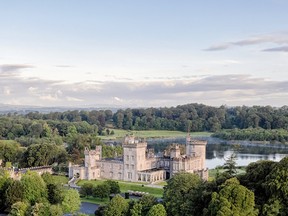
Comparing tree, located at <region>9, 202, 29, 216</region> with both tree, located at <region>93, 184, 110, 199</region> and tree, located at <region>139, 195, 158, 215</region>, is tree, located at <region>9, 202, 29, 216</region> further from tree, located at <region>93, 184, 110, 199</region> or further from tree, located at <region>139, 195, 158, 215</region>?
tree, located at <region>93, 184, 110, 199</region>

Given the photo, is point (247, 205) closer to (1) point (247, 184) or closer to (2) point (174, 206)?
(1) point (247, 184)

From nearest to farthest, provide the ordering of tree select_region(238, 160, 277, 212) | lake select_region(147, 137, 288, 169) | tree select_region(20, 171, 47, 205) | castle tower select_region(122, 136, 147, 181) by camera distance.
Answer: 1. tree select_region(238, 160, 277, 212)
2. tree select_region(20, 171, 47, 205)
3. castle tower select_region(122, 136, 147, 181)
4. lake select_region(147, 137, 288, 169)

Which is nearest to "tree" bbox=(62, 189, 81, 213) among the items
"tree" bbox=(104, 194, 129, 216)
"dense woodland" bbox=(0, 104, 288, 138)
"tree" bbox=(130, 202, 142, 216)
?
"tree" bbox=(104, 194, 129, 216)

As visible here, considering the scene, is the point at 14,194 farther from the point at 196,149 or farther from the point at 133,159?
the point at 196,149

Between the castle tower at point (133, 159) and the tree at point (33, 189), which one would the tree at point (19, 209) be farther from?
the castle tower at point (133, 159)

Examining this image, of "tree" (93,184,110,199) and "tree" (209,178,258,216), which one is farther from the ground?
"tree" (209,178,258,216)

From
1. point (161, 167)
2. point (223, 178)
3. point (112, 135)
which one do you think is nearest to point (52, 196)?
point (223, 178)

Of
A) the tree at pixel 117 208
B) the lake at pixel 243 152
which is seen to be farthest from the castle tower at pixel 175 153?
the tree at pixel 117 208
